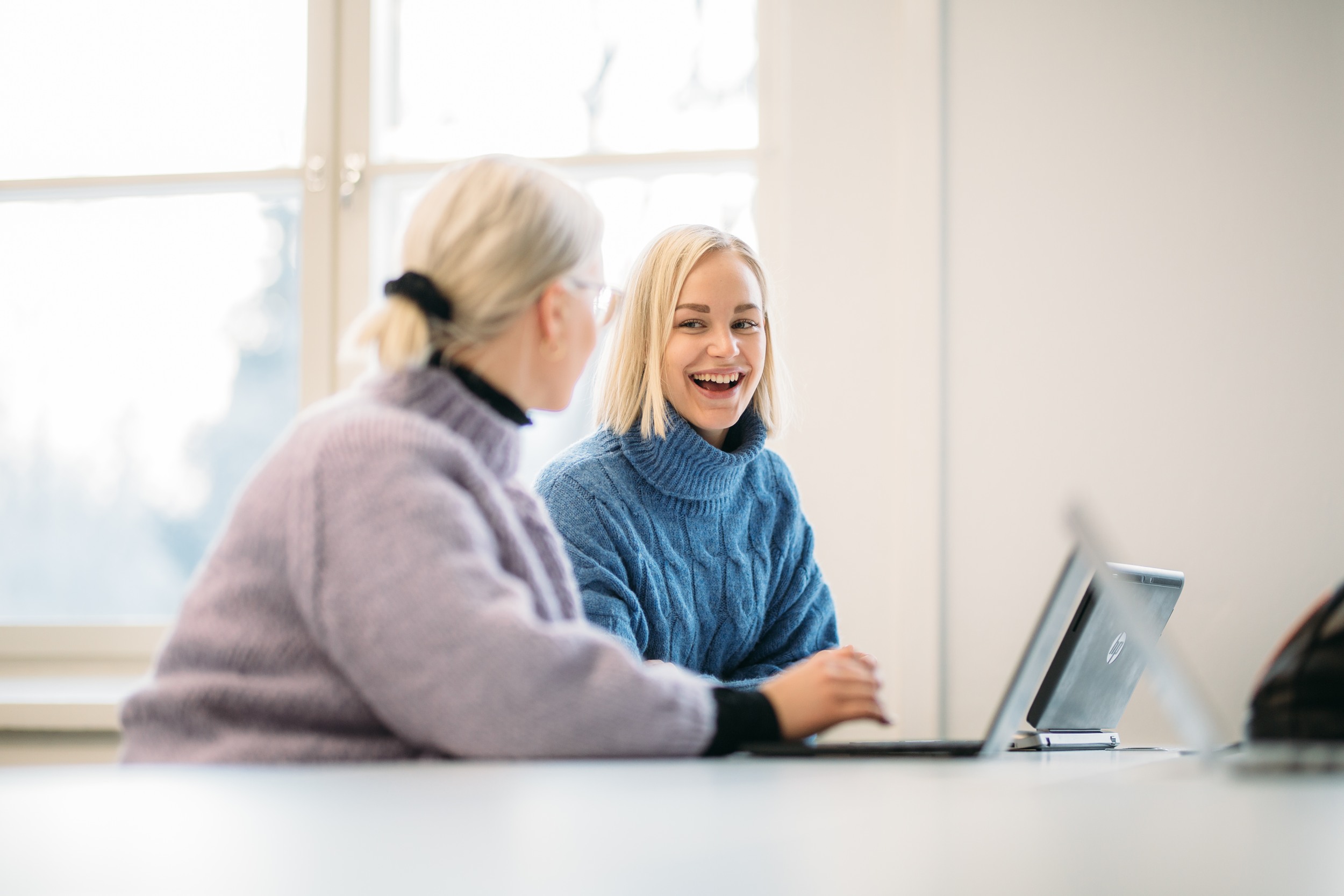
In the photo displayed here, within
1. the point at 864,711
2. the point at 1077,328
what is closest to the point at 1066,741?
the point at 864,711

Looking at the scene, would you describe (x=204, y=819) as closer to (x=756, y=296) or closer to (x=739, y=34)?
(x=756, y=296)

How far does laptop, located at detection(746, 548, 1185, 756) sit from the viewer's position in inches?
38.5

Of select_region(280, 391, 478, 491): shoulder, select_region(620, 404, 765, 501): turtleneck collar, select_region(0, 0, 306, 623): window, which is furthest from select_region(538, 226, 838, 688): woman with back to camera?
select_region(0, 0, 306, 623): window

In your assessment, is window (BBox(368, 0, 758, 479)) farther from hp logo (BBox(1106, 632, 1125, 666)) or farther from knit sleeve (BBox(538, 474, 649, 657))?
hp logo (BBox(1106, 632, 1125, 666))

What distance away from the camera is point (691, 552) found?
1.75 meters

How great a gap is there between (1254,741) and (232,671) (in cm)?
76

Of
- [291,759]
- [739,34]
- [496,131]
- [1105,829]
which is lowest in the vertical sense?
[291,759]

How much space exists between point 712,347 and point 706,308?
68mm

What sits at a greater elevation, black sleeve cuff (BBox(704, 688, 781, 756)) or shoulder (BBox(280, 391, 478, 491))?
shoulder (BBox(280, 391, 478, 491))

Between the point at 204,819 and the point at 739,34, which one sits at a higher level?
the point at 739,34

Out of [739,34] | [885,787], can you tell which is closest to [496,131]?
[739,34]

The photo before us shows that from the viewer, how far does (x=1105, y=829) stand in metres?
0.52

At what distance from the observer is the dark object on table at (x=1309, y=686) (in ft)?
2.34

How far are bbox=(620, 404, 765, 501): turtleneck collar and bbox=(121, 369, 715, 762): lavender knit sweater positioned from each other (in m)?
0.77
